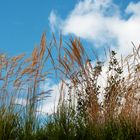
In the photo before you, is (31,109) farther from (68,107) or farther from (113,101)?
(113,101)

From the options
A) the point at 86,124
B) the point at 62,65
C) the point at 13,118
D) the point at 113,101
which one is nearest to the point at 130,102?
the point at 113,101

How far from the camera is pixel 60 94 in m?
6.03

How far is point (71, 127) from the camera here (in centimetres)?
561

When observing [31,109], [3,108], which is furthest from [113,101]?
[3,108]

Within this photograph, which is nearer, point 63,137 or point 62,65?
point 63,137

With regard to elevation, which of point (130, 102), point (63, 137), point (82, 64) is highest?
point (82, 64)

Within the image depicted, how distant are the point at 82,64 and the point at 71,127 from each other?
0.82m

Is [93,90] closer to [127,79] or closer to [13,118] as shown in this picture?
[127,79]

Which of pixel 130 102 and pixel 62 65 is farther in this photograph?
pixel 62 65

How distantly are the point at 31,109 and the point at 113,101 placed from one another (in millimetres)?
1035

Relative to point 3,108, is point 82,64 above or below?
above

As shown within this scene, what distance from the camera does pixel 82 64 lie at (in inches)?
232

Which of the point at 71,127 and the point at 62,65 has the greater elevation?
the point at 62,65

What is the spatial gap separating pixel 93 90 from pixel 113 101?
286mm
